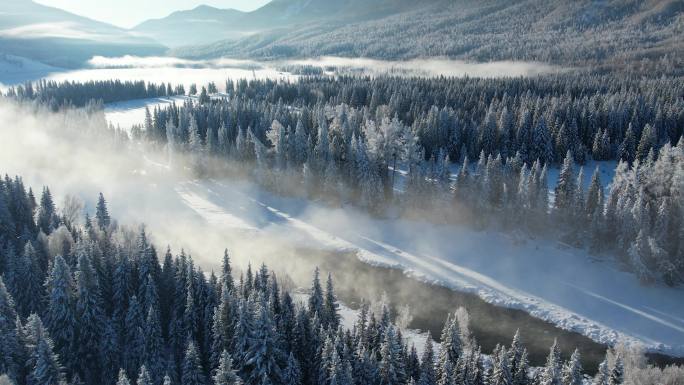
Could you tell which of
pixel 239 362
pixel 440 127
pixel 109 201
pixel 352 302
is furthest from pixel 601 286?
pixel 109 201

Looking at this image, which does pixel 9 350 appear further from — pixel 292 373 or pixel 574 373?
pixel 574 373

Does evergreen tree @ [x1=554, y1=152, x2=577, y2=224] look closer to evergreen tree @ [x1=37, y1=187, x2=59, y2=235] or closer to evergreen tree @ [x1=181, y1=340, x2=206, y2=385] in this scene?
evergreen tree @ [x1=181, y1=340, x2=206, y2=385]

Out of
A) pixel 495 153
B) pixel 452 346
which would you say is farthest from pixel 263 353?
pixel 495 153

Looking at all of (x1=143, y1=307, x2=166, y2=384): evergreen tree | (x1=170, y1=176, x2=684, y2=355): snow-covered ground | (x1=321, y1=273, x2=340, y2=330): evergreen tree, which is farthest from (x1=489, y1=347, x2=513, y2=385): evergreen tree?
(x1=143, y1=307, x2=166, y2=384): evergreen tree

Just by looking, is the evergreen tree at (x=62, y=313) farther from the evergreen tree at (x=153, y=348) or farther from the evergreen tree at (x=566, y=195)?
the evergreen tree at (x=566, y=195)

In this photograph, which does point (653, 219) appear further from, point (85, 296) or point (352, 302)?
point (85, 296)

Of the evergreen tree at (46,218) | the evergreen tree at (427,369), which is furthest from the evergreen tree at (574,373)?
the evergreen tree at (46,218)
